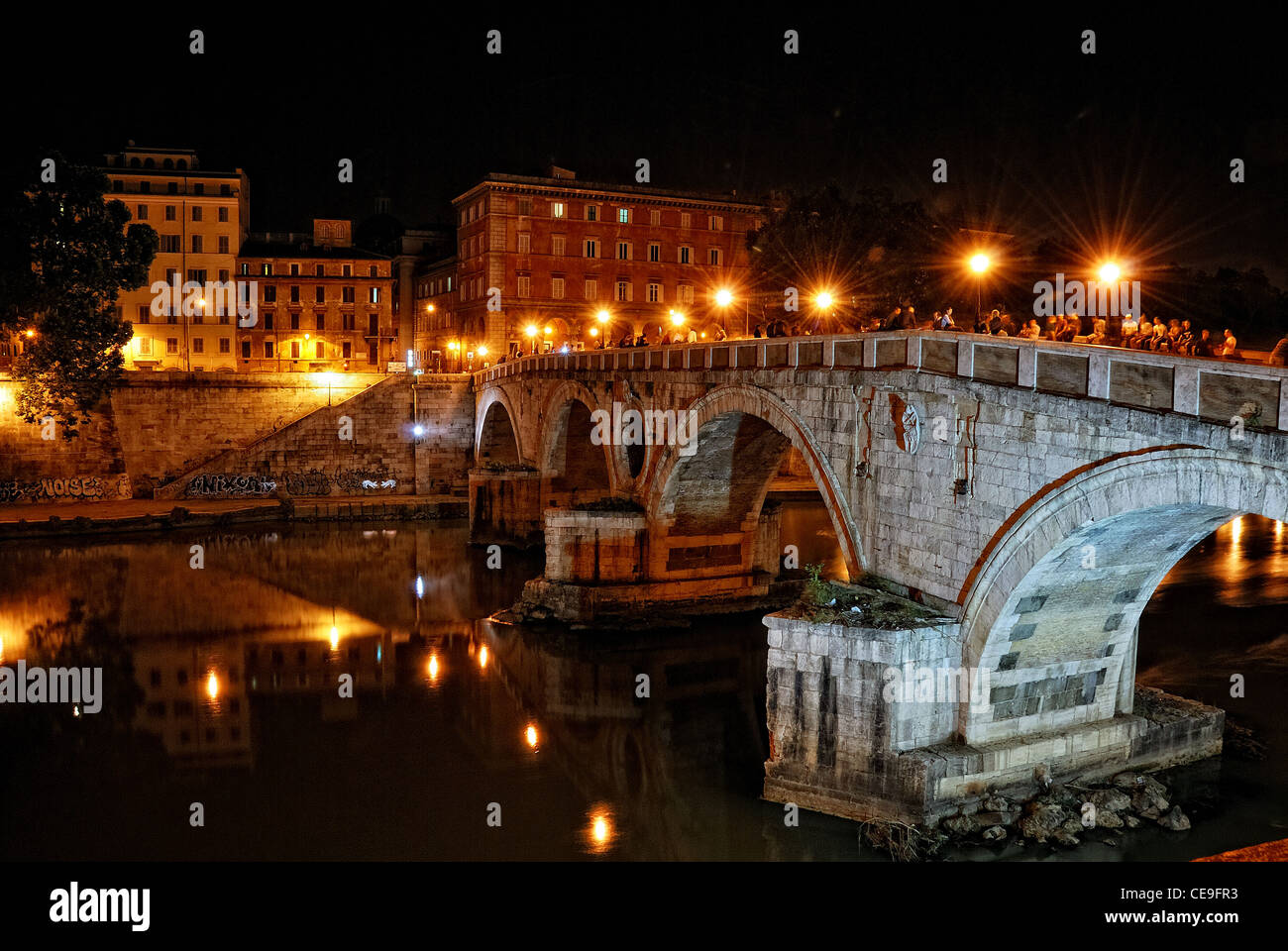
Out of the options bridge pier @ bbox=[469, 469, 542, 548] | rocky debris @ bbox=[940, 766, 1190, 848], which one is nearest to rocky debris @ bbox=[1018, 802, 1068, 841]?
rocky debris @ bbox=[940, 766, 1190, 848]

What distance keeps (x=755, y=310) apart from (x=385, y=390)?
1818cm

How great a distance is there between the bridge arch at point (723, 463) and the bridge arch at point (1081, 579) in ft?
25.2

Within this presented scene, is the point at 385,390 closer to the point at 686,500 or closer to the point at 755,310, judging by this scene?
the point at 755,310

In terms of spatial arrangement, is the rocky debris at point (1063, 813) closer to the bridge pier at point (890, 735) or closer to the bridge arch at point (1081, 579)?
the bridge pier at point (890, 735)

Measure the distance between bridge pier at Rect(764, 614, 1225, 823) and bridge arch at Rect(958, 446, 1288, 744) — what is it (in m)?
0.29

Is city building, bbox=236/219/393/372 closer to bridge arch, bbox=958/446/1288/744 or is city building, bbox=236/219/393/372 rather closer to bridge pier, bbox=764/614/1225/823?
bridge pier, bbox=764/614/1225/823

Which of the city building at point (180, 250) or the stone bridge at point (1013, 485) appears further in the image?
the city building at point (180, 250)

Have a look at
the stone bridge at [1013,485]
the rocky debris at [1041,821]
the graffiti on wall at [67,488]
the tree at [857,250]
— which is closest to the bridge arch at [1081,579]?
the stone bridge at [1013,485]

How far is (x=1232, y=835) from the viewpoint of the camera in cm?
1427

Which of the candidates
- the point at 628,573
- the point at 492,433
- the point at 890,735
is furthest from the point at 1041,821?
the point at 492,433

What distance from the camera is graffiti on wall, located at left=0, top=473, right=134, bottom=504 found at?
150ft

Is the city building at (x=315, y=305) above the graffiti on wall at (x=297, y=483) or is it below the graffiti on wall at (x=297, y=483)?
above

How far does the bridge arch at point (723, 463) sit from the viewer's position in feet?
76.3
